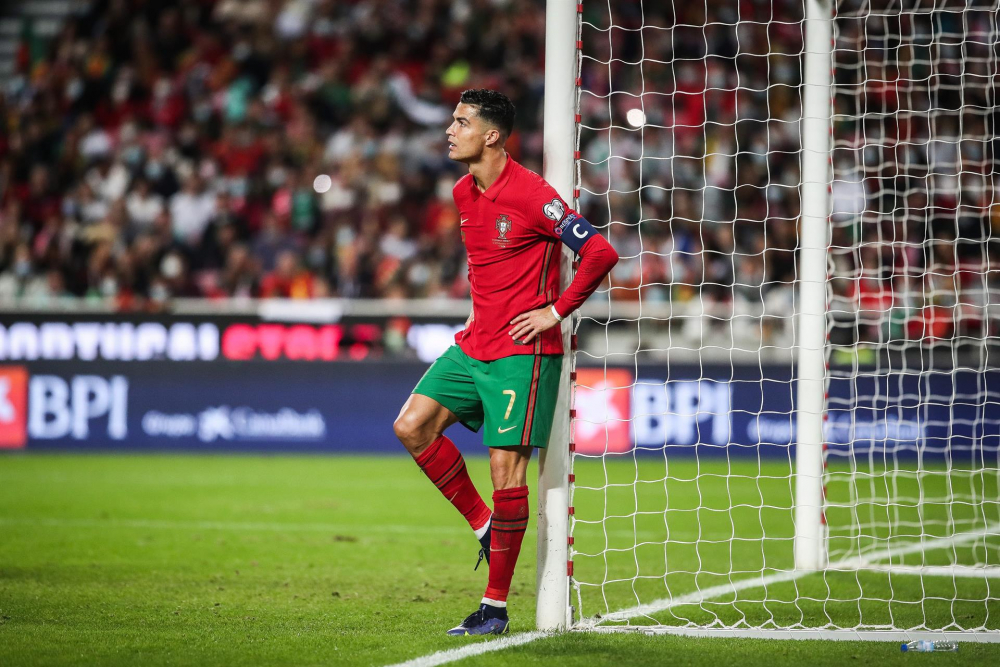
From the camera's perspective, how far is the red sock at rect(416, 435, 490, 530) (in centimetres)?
483

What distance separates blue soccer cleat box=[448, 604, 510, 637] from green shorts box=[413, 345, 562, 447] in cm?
66

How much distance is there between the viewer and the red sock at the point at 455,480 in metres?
4.83

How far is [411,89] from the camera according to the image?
1661 cm

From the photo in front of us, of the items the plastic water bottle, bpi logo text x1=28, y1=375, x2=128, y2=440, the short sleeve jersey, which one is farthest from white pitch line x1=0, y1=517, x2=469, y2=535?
bpi logo text x1=28, y1=375, x2=128, y2=440

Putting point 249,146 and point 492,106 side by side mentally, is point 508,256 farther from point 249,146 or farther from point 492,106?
point 249,146

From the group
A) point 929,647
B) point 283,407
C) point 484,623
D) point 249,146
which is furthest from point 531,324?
point 249,146

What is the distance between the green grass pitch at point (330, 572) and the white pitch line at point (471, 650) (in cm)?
7

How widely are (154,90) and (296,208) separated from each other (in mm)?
3742

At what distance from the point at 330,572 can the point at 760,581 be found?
7.59 feet

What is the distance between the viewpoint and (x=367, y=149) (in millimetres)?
15703

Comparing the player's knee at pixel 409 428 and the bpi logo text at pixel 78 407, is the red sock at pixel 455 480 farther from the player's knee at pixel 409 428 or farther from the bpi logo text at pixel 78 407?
the bpi logo text at pixel 78 407

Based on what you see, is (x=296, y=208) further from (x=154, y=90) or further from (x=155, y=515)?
(x=155, y=515)

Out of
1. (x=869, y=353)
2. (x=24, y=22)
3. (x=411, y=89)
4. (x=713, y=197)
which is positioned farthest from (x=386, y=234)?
(x=24, y=22)

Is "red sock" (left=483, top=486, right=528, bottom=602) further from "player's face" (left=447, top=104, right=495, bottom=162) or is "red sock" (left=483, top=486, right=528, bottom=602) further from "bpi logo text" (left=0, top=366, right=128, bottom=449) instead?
"bpi logo text" (left=0, top=366, right=128, bottom=449)
